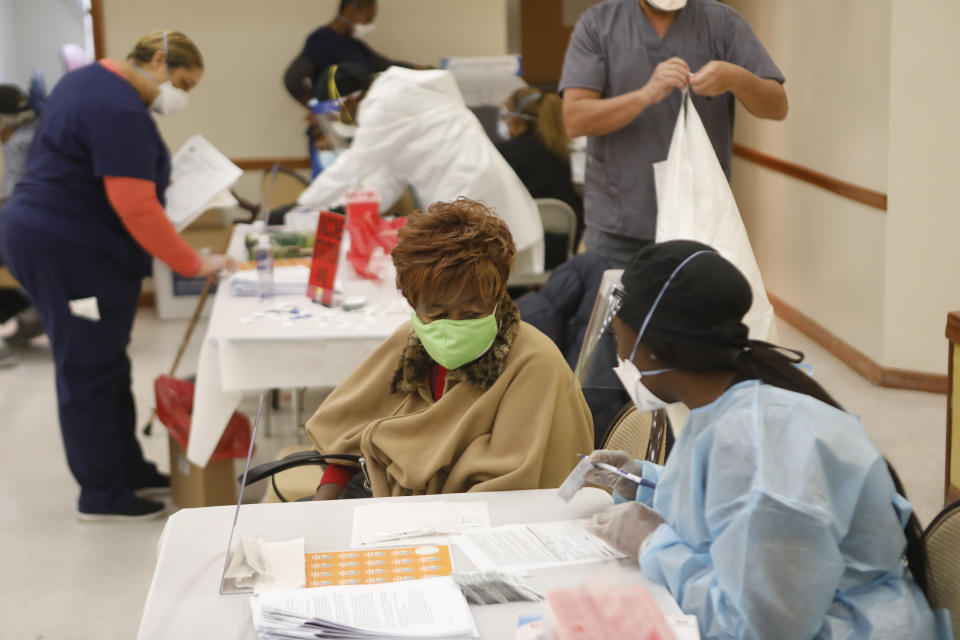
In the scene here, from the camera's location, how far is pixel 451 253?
75.5 inches

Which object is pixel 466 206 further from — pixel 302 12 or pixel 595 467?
pixel 302 12

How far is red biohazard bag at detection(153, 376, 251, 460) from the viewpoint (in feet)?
10.6

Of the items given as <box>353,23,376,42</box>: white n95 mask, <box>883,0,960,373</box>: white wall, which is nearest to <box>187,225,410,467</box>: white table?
<box>883,0,960,373</box>: white wall

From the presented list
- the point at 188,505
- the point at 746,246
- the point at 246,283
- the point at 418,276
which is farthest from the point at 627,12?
the point at 188,505

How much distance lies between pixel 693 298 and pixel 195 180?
8.91 ft

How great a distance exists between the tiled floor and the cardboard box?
0.66 ft

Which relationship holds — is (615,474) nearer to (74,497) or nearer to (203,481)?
(203,481)

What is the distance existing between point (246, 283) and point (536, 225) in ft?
3.96

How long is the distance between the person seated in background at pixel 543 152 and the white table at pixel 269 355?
1.66 m

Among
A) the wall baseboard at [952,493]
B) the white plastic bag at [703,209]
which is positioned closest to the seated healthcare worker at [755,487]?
the white plastic bag at [703,209]

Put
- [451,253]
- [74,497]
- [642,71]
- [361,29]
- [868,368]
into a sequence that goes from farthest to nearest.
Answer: [361,29] < [868,368] < [74,497] < [642,71] < [451,253]

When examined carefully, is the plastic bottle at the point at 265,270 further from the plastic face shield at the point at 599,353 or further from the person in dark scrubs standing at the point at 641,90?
the plastic face shield at the point at 599,353

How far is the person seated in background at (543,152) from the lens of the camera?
4.49m

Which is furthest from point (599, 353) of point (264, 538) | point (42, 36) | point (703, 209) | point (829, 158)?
point (42, 36)
